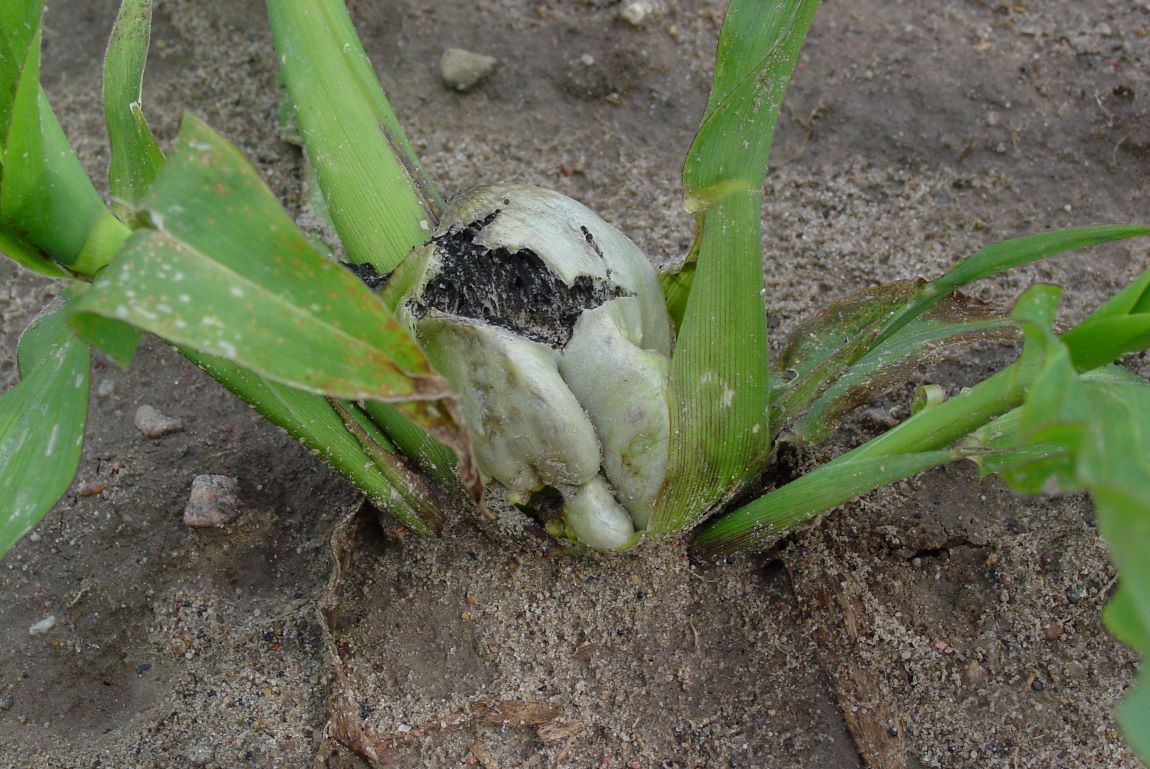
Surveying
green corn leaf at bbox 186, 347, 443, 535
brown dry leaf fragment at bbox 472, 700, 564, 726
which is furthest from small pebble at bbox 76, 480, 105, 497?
brown dry leaf fragment at bbox 472, 700, 564, 726

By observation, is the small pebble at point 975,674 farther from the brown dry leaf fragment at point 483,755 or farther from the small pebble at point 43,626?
the small pebble at point 43,626

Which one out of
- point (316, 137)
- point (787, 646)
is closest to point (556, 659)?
point (787, 646)

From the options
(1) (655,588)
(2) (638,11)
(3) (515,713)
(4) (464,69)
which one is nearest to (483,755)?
(3) (515,713)

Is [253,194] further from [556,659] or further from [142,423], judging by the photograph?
[142,423]

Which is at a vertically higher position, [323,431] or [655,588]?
[323,431]

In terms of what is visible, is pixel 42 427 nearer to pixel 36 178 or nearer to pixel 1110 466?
pixel 36 178

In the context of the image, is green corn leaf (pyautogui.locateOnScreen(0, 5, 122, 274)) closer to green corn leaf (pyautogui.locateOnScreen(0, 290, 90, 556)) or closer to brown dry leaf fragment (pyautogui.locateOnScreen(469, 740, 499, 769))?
green corn leaf (pyautogui.locateOnScreen(0, 290, 90, 556))
